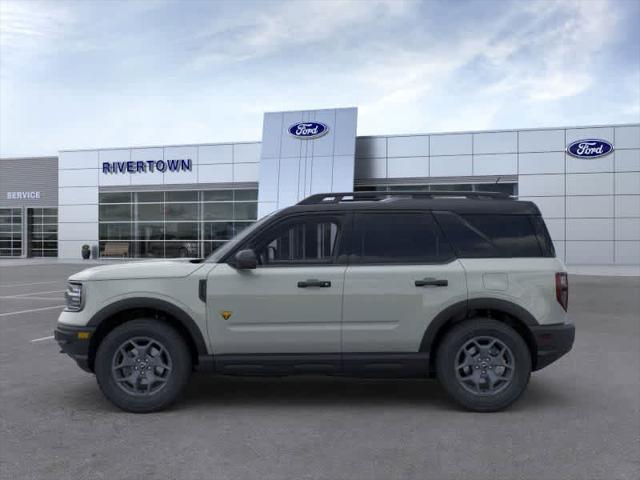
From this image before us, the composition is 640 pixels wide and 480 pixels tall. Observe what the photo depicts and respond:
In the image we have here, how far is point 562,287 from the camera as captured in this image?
541 cm

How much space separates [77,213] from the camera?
124ft

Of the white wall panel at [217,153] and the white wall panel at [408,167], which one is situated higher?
the white wall panel at [217,153]

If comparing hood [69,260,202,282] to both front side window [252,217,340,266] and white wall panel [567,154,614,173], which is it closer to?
front side window [252,217,340,266]

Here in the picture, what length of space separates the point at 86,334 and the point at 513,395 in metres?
3.68

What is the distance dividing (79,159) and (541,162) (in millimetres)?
26458

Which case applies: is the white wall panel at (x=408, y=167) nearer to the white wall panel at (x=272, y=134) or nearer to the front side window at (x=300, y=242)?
the white wall panel at (x=272, y=134)

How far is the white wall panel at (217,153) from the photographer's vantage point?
1367 inches

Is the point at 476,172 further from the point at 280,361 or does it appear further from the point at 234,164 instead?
the point at 280,361

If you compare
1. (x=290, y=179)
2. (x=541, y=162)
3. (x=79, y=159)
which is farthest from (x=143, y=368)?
(x=79, y=159)

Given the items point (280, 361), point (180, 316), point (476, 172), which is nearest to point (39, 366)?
point (180, 316)

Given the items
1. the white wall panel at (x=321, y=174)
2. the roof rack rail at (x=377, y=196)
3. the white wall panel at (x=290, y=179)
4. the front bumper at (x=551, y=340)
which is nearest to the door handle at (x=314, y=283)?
the roof rack rail at (x=377, y=196)

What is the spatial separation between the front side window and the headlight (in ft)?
5.19

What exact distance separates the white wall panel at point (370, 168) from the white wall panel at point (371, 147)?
26cm

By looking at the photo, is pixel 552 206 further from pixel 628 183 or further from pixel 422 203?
pixel 422 203
